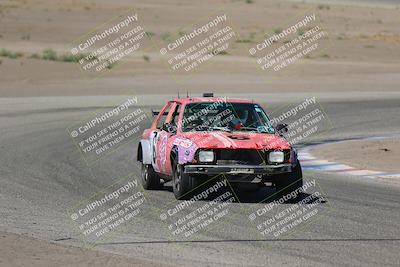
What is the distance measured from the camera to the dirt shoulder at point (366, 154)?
19250 millimetres

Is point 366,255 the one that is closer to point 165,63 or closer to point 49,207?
point 49,207

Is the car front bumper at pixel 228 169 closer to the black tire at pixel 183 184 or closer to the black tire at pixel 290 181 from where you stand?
the black tire at pixel 183 184

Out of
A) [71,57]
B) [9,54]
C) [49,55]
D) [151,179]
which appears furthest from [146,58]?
[151,179]

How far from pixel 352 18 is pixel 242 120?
71157 millimetres

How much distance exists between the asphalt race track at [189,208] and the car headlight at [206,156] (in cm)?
58

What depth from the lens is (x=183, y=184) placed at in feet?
45.1

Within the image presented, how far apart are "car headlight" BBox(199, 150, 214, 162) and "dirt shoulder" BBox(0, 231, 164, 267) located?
143 inches

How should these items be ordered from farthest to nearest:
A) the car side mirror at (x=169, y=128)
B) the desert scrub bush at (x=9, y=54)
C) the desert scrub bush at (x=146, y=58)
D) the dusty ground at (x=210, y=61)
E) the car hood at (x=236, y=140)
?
the desert scrub bush at (x=146, y=58) → the desert scrub bush at (x=9, y=54) → the dusty ground at (x=210, y=61) → the car side mirror at (x=169, y=128) → the car hood at (x=236, y=140)

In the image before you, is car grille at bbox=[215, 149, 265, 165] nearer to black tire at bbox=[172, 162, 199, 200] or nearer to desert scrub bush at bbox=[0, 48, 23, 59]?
black tire at bbox=[172, 162, 199, 200]

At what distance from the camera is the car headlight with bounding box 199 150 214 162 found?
13711mm

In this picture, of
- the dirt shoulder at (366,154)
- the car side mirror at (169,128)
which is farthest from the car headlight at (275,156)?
the dirt shoulder at (366,154)

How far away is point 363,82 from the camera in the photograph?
46.4 metres

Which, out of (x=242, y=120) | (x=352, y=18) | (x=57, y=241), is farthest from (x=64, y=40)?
(x=57, y=241)

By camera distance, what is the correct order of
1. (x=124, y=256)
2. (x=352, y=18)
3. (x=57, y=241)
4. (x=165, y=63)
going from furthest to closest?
(x=352, y=18) → (x=165, y=63) → (x=57, y=241) → (x=124, y=256)
